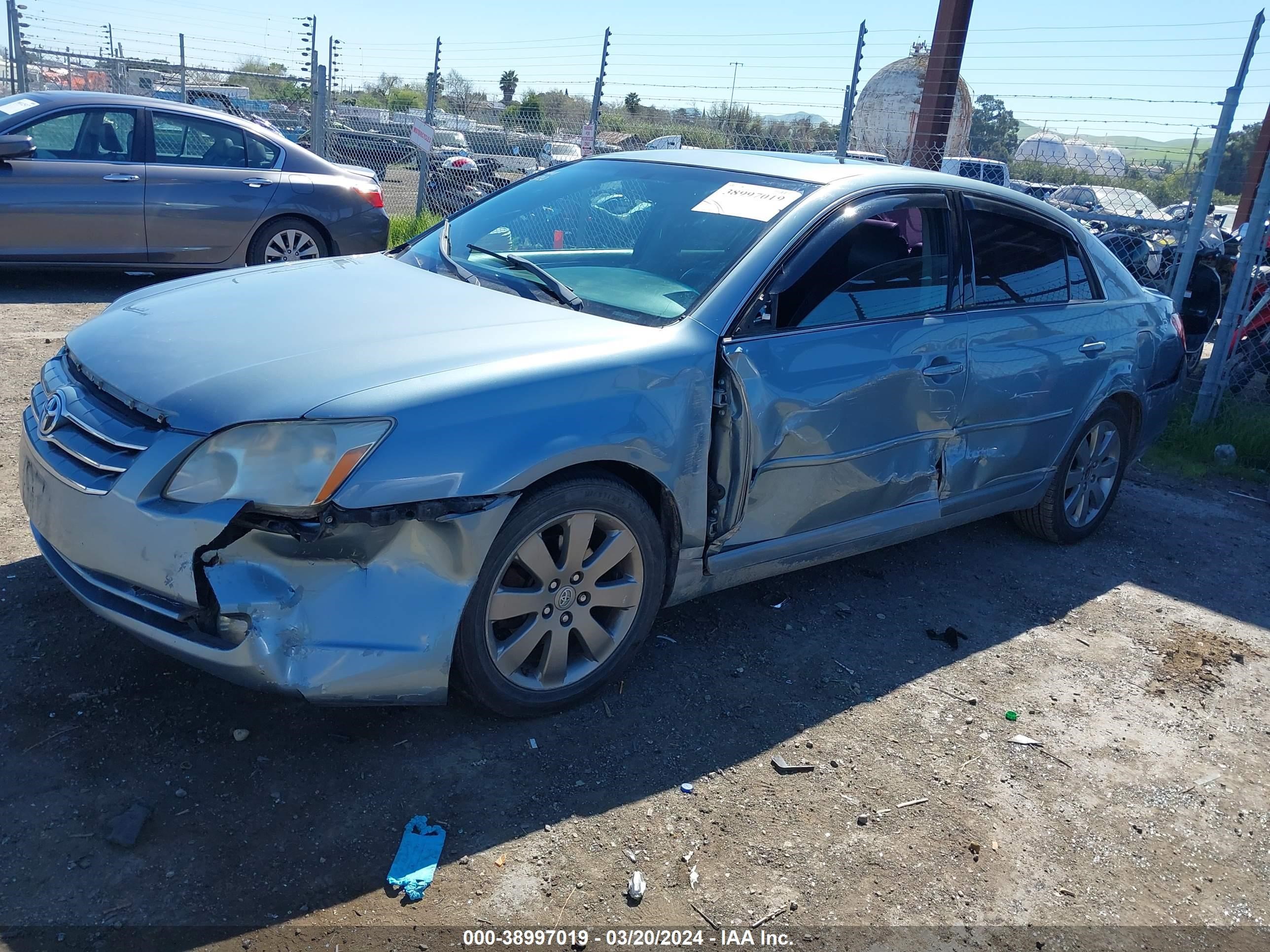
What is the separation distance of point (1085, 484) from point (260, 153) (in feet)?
22.5

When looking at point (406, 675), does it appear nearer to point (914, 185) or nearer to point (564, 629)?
point (564, 629)

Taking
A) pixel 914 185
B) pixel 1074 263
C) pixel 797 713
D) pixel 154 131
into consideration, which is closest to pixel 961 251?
pixel 914 185

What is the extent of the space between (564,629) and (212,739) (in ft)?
3.44

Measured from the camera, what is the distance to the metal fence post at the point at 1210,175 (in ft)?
23.4

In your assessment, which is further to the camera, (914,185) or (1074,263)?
(1074,263)

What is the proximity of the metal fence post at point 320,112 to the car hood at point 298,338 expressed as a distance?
9586mm

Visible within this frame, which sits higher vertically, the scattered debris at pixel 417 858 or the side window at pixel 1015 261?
the side window at pixel 1015 261

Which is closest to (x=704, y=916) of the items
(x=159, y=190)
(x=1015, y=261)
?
(x=1015, y=261)

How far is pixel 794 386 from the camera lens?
3.53m

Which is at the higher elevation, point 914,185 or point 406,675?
point 914,185

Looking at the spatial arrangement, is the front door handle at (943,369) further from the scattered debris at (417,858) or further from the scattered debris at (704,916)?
the scattered debris at (417,858)

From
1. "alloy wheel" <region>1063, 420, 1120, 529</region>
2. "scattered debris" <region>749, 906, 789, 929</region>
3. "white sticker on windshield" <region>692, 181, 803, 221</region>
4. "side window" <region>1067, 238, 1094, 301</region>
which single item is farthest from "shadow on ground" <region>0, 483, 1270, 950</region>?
"side window" <region>1067, 238, 1094, 301</region>

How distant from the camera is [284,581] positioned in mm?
2635

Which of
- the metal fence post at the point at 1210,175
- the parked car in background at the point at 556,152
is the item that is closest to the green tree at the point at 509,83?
the parked car in background at the point at 556,152
